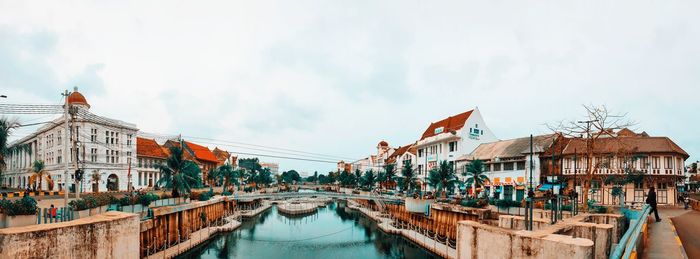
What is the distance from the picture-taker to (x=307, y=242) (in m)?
51.0

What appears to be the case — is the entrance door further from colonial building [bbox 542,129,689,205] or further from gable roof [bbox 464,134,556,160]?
colonial building [bbox 542,129,689,205]

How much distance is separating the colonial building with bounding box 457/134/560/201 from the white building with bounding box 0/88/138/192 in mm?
58297

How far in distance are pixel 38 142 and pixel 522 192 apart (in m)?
85.9

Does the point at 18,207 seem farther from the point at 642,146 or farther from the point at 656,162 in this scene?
the point at 656,162

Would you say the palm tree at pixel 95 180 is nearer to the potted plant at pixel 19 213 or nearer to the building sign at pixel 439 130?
the potted plant at pixel 19 213

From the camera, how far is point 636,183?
49.4m

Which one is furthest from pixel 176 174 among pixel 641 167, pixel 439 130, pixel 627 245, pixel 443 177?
pixel 641 167

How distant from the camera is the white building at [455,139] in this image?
69625 mm

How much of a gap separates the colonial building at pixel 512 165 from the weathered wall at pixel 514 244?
40.1 metres

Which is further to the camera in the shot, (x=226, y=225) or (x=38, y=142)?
(x=38, y=142)

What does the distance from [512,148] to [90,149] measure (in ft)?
227

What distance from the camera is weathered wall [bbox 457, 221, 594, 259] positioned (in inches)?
579

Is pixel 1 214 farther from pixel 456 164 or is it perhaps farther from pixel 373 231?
pixel 456 164

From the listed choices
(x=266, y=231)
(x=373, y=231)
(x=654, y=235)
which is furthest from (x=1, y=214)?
(x=373, y=231)
